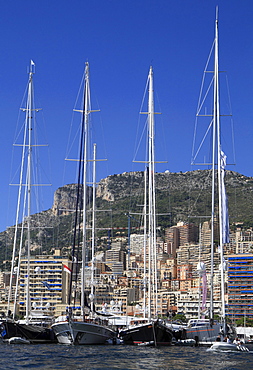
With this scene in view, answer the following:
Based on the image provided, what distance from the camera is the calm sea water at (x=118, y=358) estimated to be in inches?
1284

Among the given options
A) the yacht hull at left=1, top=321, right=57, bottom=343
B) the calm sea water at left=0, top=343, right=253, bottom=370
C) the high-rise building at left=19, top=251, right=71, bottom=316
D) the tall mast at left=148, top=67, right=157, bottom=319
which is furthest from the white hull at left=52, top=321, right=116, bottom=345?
the high-rise building at left=19, top=251, right=71, bottom=316

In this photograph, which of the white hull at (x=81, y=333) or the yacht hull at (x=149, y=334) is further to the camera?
the yacht hull at (x=149, y=334)

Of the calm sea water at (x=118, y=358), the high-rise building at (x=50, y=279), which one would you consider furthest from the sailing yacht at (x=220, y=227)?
the high-rise building at (x=50, y=279)

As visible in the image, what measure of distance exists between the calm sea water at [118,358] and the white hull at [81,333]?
1.06 metres

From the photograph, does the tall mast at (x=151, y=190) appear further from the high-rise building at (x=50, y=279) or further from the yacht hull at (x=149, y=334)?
the high-rise building at (x=50, y=279)

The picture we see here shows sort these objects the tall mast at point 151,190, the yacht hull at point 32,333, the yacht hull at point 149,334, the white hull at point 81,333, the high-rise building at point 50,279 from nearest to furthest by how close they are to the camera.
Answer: the white hull at point 81,333, the yacht hull at point 149,334, the tall mast at point 151,190, the yacht hull at point 32,333, the high-rise building at point 50,279

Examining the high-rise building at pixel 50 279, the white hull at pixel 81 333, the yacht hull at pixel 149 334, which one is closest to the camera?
the white hull at pixel 81 333

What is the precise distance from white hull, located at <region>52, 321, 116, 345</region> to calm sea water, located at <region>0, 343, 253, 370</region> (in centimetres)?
106

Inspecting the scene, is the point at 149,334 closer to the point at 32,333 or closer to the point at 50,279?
the point at 32,333

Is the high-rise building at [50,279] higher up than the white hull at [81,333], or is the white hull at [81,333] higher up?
the high-rise building at [50,279]

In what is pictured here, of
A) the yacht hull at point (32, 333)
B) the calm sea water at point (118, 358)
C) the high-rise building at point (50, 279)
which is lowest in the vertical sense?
the calm sea water at point (118, 358)

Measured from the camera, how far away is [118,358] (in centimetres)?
3666

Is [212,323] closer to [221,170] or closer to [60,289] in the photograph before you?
[221,170]

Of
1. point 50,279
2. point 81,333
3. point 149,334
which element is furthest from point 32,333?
point 50,279
